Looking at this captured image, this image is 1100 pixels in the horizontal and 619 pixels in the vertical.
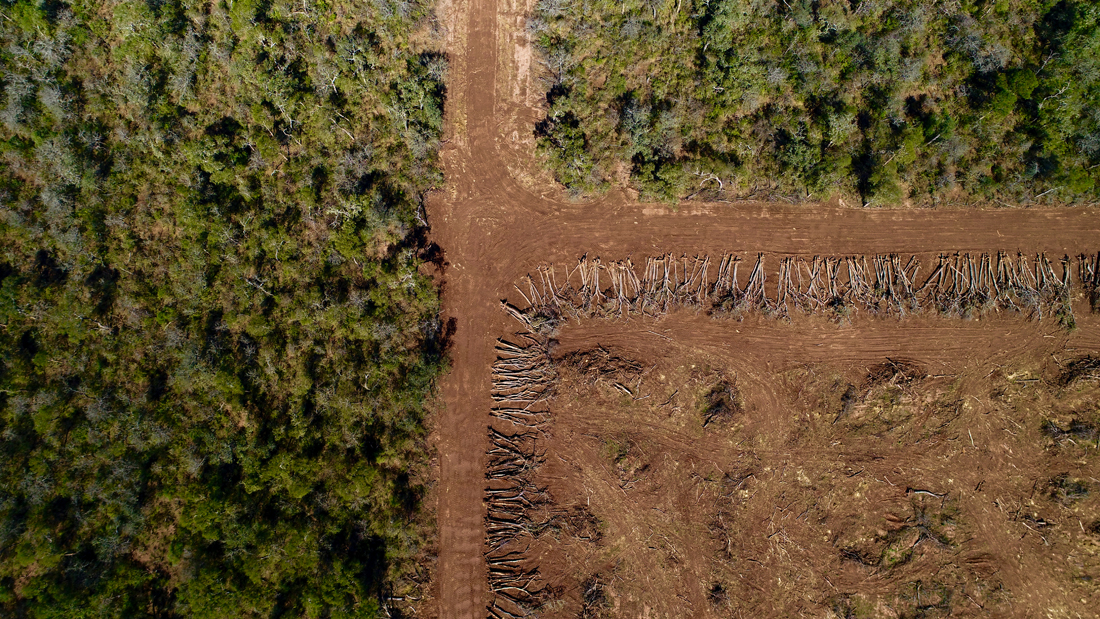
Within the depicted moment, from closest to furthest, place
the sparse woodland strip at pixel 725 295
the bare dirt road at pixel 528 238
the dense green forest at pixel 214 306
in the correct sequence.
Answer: the dense green forest at pixel 214 306, the bare dirt road at pixel 528 238, the sparse woodland strip at pixel 725 295

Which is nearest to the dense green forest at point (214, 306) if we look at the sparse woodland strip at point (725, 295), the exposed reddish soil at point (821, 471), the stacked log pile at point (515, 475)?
the stacked log pile at point (515, 475)

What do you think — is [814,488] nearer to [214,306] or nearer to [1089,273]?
[1089,273]

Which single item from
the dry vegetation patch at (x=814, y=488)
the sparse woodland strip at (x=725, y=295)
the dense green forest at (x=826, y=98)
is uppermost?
the dense green forest at (x=826, y=98)

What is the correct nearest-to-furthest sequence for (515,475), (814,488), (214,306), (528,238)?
1. (814,488)
2. (515,475)
3. (214,306)
4. (528,238)

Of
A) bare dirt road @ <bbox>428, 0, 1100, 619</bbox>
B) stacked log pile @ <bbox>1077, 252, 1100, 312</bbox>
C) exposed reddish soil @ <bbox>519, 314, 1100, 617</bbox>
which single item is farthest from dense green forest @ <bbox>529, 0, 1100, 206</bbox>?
exposed reddish soil @ <bbox>519, 314, 1100, 617</bbox>

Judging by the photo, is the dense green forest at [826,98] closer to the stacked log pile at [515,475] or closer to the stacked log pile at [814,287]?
the stacked log pile at [814,287]

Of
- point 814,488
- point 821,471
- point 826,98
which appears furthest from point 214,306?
point 826,98

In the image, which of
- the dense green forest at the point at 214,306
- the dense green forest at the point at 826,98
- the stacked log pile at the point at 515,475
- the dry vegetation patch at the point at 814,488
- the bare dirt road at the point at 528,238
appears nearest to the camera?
the dense green forest at the point at 214,306
